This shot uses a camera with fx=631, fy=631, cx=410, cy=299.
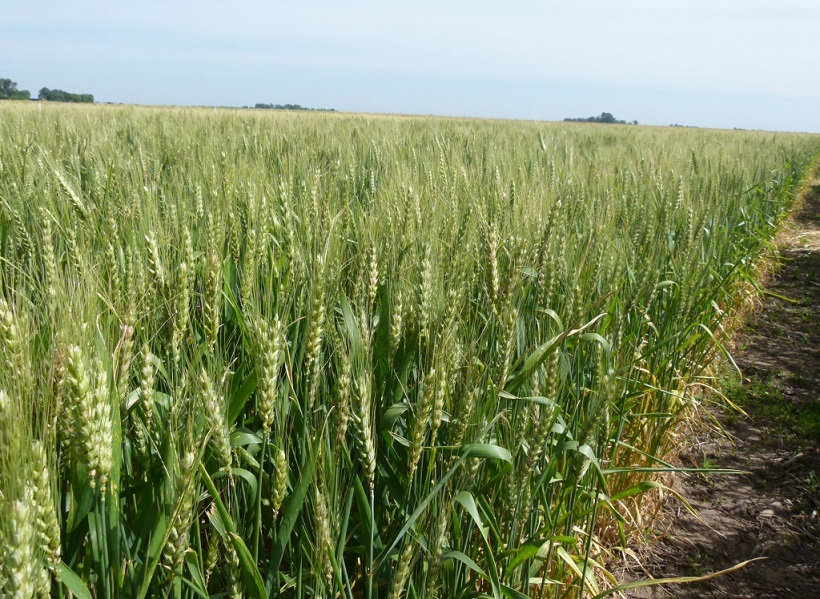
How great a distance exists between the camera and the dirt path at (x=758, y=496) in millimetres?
2070

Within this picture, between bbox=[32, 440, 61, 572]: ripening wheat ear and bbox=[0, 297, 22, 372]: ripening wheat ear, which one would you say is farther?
bbox=[0, 297, 22, 372]: ripening wheat ear

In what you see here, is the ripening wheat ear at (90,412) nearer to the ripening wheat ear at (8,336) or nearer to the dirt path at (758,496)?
the ripening wheat ear at (8,336)

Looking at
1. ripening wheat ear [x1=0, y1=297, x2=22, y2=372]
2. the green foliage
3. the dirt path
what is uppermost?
ripening wheat ear [x1=0, y1=297, x2=22, y2=372]

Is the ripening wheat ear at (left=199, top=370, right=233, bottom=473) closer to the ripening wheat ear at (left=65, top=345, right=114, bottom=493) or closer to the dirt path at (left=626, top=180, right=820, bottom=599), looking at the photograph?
the ripening wheat ear at (left=65, top=345, right=114, bottom=493)

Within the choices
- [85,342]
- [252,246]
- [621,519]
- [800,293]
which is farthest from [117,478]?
[800,293]

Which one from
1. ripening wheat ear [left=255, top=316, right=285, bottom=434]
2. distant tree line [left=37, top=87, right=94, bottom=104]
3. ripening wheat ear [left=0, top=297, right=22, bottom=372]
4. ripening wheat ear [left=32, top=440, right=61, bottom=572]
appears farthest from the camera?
distant tree line [left=37, top=87, right=94, bottom=104]

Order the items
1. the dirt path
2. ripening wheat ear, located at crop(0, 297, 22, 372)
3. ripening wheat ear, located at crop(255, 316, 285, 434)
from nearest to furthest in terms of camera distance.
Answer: ripening wheat ear, located at crop(0, 297, 22, 372) → ripening wheat ear, located at crop(255, 316, 285, 434) → the dirt path

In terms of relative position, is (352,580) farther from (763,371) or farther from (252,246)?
(763,371)

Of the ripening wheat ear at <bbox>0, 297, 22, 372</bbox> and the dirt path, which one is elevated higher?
the ripening wheat ear at <bbox>0, 297, 22, 372</bbox>

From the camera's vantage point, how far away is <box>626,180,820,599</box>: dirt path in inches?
81.5

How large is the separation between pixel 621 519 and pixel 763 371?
250cm

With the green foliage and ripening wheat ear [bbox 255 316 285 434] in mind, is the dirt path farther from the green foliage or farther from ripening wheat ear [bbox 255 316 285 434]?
ripening wheat ear [bbox 255 316 285 434]

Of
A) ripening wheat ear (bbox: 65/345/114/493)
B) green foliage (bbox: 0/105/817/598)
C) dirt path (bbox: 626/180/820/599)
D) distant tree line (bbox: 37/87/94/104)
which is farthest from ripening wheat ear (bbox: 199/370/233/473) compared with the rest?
distant tree line (bbox: 37/87/94/104)

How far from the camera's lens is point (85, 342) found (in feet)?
2.75
